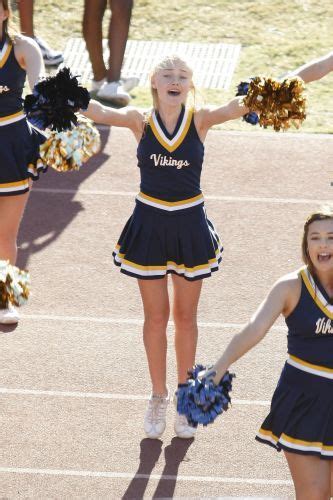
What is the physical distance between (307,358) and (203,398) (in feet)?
1.37

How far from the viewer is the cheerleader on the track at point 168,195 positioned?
522cm

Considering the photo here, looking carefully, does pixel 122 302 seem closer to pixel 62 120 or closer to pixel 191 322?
pixel 191 322

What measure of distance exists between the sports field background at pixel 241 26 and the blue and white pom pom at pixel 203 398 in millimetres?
6960

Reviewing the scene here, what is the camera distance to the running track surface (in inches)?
208

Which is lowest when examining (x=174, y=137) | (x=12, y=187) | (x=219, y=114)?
(x=12, y=187)

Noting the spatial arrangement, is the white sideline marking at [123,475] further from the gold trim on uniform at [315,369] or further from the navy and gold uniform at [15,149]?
the navy and gold uniform at [15,149]

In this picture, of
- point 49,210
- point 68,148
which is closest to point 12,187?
point 68,148

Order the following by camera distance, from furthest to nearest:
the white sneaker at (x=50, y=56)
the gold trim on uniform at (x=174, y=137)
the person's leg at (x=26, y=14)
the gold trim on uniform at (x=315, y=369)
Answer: the white sneaker at (x=50, y=56), the person's leg at (x=26, y=14), the gold trim on uniform at (x=174, y=137), the gold trim on uniform at (x=315, y=369)

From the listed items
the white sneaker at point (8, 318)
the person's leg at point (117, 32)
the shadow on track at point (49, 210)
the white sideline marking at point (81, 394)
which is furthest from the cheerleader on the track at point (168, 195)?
the person's leg at point (117, 32)

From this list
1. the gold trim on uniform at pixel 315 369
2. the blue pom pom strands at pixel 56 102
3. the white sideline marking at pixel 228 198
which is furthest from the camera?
the white sideline marking at pixel 228 198

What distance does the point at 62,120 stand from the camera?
4.80 m

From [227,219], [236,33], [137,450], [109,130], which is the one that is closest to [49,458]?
[137,450]

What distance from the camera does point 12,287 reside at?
4.04 meters

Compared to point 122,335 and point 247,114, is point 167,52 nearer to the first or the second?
point 122,335
